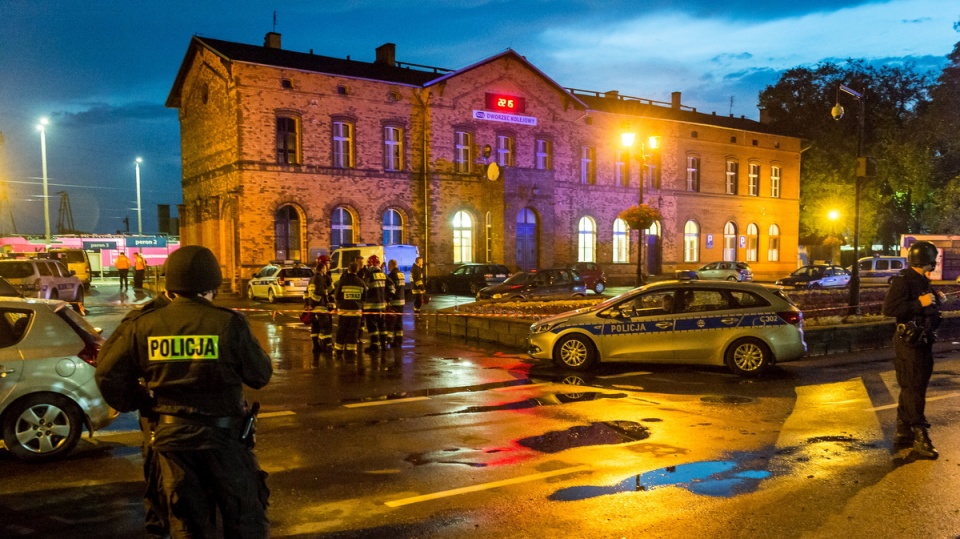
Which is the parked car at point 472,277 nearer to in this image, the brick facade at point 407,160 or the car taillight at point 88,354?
the brick facade at point 407,160

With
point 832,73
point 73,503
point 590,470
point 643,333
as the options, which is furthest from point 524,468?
point 832,73

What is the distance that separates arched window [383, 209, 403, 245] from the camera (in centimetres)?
3347

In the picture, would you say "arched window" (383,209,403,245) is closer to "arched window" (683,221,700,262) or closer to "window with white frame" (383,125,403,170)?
"window with white frame" (383,125,403,170)

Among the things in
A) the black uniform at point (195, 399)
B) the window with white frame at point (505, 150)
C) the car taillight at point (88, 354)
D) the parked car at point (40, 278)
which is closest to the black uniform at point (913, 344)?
the black uniform at point (195, 399)

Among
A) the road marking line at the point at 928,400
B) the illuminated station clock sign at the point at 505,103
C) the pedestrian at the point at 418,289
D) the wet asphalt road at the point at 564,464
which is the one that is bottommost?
the road marking line at the point at 928,400

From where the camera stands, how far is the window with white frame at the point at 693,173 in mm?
43469

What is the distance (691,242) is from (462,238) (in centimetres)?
1665

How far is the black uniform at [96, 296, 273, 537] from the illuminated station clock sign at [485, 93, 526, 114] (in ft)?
108

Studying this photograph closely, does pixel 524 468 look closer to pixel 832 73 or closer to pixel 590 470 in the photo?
pixel 590 470

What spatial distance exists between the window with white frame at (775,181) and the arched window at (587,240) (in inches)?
622

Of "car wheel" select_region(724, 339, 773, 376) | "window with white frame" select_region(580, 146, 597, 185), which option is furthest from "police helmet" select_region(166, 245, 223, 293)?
"window with white frame" select_region(580, 146, 597, 185)

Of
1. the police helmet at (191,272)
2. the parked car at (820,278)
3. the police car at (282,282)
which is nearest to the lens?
the police helmet at (191,272)

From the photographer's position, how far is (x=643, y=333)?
1102 cm

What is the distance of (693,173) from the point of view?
4375 cm
